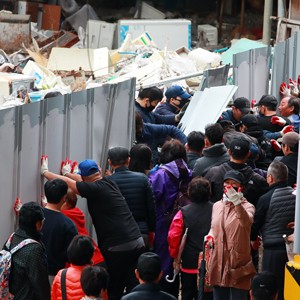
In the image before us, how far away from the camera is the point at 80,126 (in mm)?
12594

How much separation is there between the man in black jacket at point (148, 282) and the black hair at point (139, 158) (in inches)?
108

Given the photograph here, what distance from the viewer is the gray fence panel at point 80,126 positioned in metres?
12.4

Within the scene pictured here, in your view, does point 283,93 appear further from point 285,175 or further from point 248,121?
point 285,175

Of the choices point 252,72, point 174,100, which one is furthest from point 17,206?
point 252,72

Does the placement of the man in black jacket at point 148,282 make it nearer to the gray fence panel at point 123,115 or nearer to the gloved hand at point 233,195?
the gloved hand at point 233,195

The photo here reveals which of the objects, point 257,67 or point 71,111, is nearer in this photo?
point 71,111

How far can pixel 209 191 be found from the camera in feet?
36.9

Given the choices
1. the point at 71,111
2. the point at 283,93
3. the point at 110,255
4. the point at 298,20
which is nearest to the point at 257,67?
the point at 283,93

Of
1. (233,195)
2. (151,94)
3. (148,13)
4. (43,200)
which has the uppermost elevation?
(233,195)

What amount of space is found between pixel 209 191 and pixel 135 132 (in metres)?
2.76

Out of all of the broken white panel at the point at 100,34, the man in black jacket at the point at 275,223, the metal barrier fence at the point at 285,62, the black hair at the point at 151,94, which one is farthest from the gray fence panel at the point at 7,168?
the broken white panel at the point at 100,34

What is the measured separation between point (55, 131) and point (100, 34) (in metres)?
19.4

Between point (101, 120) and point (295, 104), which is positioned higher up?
point (101, 120)

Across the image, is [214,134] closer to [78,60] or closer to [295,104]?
[295,104]
